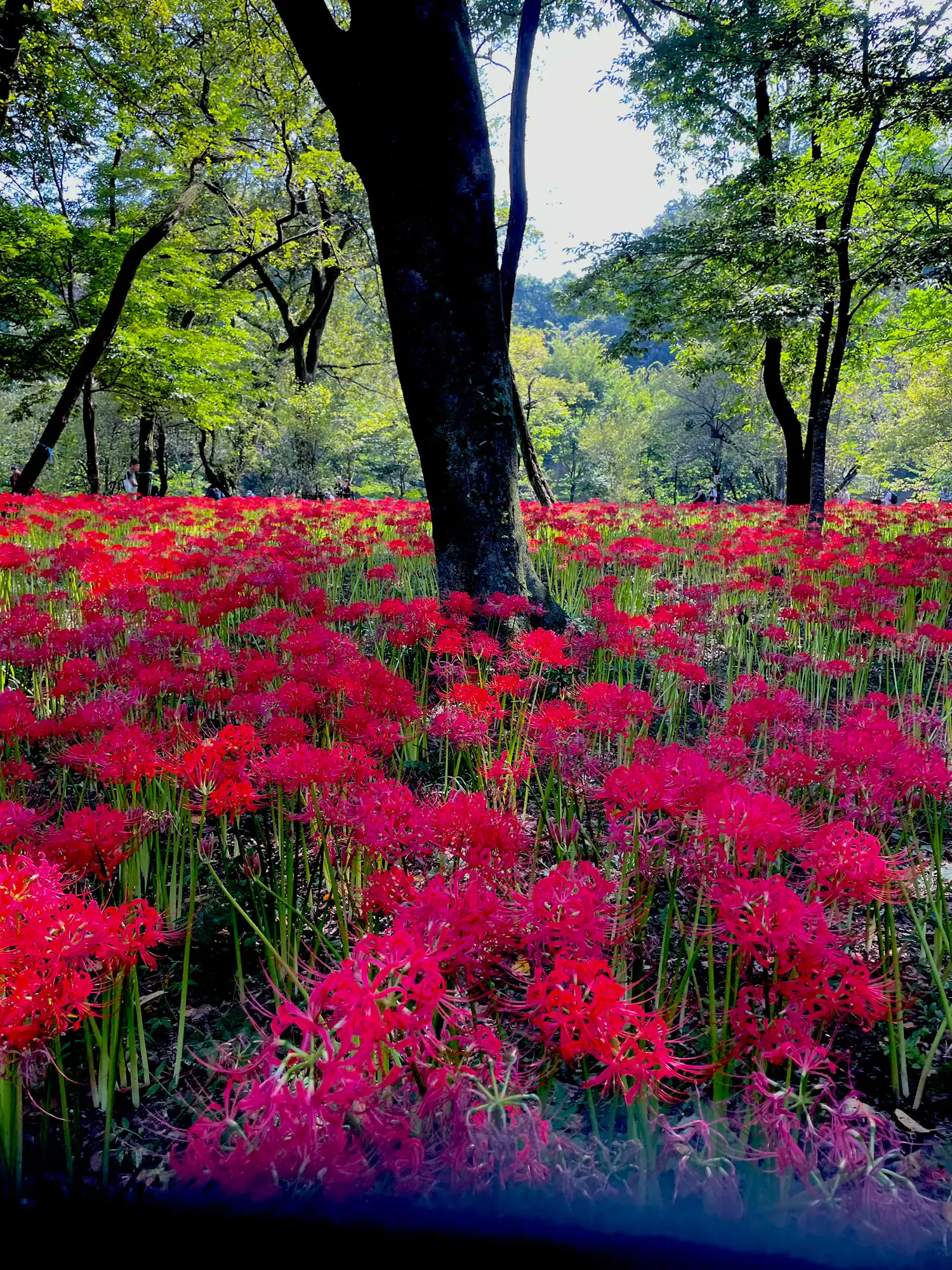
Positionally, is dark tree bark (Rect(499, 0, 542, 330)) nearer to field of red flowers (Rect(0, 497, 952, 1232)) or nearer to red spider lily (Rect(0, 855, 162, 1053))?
field of red flowers (Rect(0, 497, 952, 1232))

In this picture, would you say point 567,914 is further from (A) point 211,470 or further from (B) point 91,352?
(A) point 211,470

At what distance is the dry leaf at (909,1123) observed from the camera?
1367 millimetres

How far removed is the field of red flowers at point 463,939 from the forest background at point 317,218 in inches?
318

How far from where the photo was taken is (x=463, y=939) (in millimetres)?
994

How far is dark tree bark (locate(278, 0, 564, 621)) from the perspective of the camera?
12.5 feet

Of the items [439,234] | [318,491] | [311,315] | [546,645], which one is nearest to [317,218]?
[311,315]

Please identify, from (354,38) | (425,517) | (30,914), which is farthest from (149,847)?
(425,517)

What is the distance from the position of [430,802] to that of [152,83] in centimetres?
Result: 1414

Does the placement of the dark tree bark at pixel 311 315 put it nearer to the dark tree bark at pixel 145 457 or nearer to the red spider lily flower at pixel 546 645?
the dark tree bark at pixel 145 457

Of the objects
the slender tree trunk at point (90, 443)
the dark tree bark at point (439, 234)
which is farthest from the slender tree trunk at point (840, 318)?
the slender tree trunk at point (90, 443)

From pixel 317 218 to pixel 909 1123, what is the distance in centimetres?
2020

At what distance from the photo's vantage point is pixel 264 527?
8.09 m

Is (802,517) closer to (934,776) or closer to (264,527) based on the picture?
(264,527)

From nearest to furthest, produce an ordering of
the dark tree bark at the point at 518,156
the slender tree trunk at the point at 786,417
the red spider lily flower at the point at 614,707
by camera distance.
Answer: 1. the red spider lily flower at the point at 614,707
2. the dark tree bark at the point at 518,156
3. the slender tree trunk at the point at 786,417
